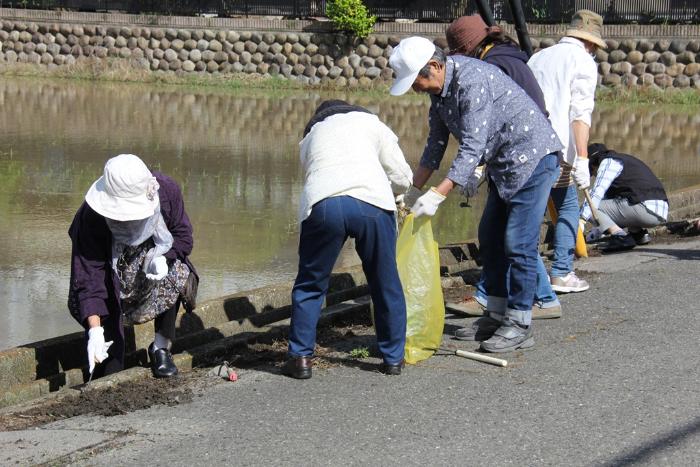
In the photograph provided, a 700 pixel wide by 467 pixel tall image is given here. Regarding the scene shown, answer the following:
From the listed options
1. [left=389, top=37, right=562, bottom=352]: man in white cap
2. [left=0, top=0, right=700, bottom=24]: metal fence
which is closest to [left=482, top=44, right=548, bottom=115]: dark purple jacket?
[left=389, top=37, right=562, bottom=352]: man in white cap

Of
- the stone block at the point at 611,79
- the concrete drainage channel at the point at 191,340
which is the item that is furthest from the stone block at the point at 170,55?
the concrete drainage channel at the point at 191,340

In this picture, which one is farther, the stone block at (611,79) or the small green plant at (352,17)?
the small green plant at (352,17)

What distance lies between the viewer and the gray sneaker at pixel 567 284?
7.39m

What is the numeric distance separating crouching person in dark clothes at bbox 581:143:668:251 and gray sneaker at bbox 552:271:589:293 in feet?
5.35

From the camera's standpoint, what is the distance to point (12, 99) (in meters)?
20.5

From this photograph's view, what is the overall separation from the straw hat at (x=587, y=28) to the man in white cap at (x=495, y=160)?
4.74 feet

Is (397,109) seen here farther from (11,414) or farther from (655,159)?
(11,414)

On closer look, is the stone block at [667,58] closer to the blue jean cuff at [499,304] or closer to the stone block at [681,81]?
the stone block at [681,81]

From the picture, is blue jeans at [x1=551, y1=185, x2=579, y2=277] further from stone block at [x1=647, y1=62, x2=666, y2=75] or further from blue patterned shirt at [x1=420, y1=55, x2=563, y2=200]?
stone block at [x1=647, y1=62, x2=666, y2=75]

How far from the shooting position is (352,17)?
2570 centimetres

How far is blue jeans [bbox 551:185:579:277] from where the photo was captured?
7.38 m

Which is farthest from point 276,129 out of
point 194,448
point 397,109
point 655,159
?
point 194,448

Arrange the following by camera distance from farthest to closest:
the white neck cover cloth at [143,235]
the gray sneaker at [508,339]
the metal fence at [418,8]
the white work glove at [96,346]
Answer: the metal fence at [418,8]
the gray sneaker at [508,339]
the white neck cover cloth at [143,235]
the white work glove at [96,346]

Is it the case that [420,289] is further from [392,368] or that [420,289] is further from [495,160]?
[495,160]
